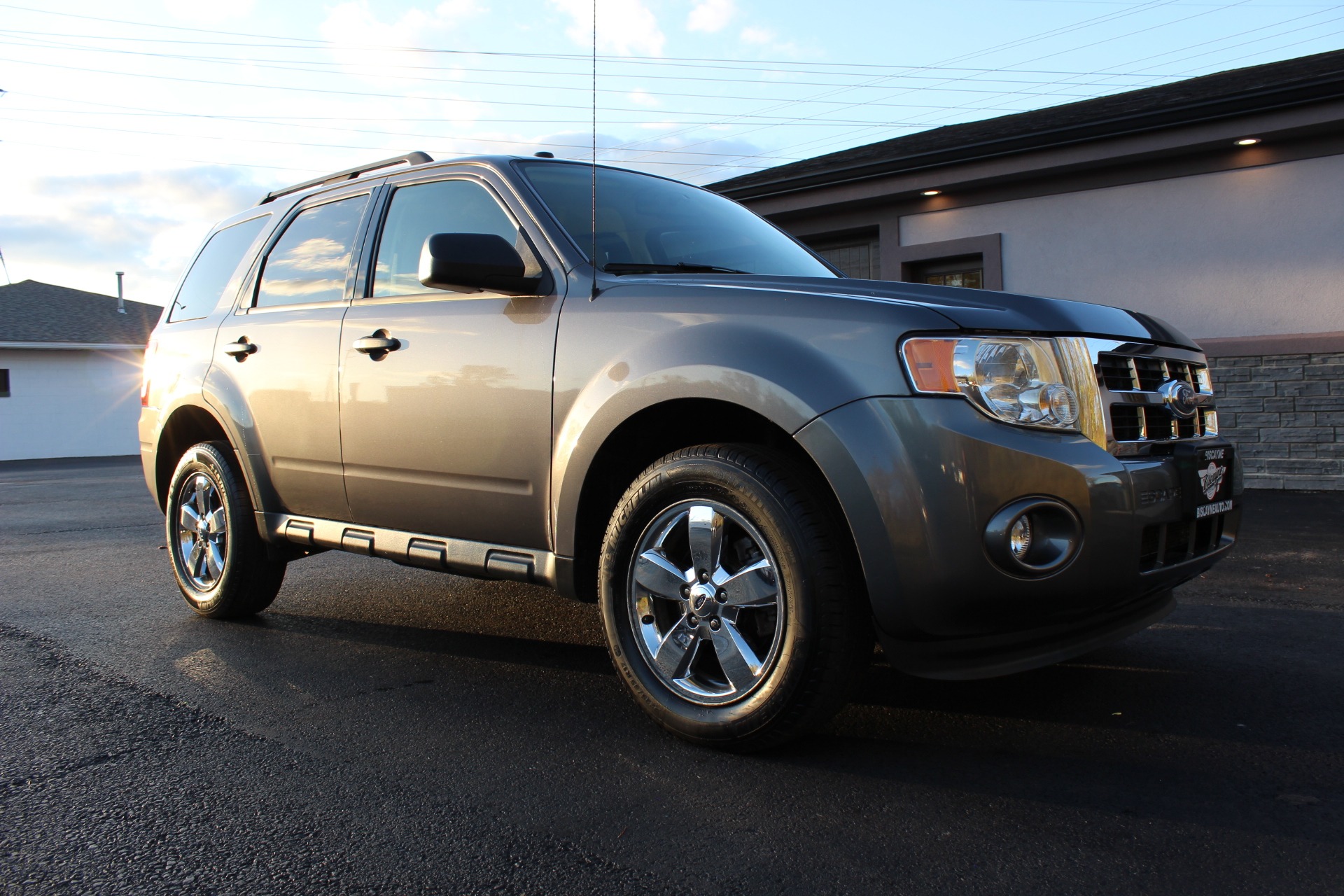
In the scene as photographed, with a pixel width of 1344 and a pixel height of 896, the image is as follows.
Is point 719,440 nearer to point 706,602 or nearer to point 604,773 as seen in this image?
point 706,602

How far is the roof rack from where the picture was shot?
416 centimetres

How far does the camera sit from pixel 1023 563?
8.19ft

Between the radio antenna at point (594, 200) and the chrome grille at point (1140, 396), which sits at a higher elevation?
the radio antenna at point (594, 200)

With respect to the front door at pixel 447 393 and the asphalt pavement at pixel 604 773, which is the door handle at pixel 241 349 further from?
the asphalt pavement at pixel 604 773

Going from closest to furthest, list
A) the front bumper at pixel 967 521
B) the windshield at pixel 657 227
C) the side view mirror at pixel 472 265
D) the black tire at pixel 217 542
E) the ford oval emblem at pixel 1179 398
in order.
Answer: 1. the front bumper at pixel 967 521
2. the ford oval emblem at pixel 1179 398
3. the side view mirror at pixel 472 265
4. the windshield at pixel 657 227
5. the black tire at pixel 217 542

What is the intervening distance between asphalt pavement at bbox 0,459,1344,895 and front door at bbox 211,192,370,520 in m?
0.74

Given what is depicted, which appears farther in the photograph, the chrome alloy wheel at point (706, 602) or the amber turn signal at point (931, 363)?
the chrome alloy wheel at point (706, 602)

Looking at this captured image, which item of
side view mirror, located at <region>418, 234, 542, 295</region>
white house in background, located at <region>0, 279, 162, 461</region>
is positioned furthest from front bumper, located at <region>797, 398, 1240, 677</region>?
white house in background, located at <region>0, 279, 162, 461</region>

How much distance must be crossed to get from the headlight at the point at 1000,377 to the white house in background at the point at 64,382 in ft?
104

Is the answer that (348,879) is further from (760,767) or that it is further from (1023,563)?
(1023,563)

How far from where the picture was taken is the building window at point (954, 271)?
36.2 ft

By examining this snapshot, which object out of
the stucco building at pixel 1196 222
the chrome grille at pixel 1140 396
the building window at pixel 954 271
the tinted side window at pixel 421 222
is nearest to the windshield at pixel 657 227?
the tinted side window at pixel 421 222

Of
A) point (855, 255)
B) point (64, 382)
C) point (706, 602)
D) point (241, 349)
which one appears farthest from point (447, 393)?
point (64, 382)

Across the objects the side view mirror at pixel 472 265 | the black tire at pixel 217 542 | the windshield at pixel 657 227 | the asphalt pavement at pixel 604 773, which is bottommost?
the asphalt pavement at pixel 604 773
